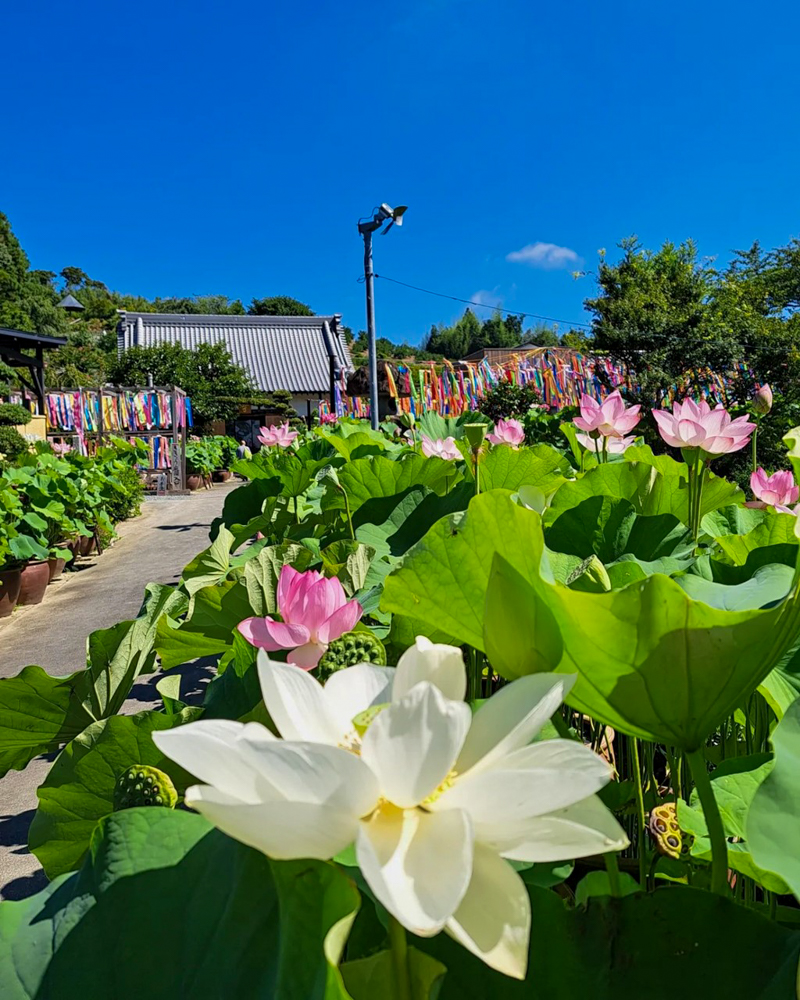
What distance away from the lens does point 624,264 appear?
12359 millimetres

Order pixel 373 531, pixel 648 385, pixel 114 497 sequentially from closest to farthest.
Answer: pixel 373 531 < pixel 114 497 < pixel 648 385

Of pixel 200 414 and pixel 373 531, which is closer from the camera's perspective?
pixel 373 531

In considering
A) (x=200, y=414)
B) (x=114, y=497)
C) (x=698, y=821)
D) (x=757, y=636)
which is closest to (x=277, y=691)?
(x=757, y=636)

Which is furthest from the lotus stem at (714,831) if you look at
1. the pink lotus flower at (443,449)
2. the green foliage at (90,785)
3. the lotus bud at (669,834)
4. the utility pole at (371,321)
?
the utility pole at (371,321)

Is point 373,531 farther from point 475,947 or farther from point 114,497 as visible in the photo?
point 114,497

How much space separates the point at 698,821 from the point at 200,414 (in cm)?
1793

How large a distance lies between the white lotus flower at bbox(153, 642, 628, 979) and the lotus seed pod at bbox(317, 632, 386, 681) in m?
0.20

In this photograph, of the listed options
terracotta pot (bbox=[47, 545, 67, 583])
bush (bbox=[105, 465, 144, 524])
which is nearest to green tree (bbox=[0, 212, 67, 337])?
bush (bbox=[105, 465, 144, 524])

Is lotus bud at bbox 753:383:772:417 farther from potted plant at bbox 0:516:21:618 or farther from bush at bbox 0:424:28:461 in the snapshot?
bush at bbox 0:424:28:461

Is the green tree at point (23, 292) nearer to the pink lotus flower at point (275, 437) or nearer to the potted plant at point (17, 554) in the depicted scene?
the potted plant at point (17, 554)

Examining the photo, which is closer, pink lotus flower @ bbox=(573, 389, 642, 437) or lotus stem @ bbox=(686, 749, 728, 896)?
lotus stem @ bbox=(686, 749, 728, 896)

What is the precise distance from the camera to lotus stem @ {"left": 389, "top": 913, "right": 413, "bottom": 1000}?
0.84 feet

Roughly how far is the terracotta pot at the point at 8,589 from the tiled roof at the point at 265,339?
1999 centimetres

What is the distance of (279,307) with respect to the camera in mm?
48250
